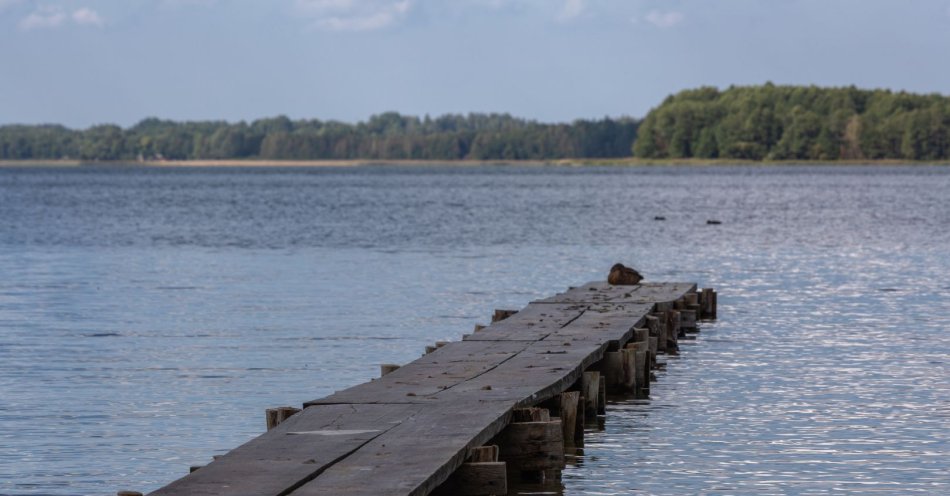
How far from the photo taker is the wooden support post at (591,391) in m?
18.0

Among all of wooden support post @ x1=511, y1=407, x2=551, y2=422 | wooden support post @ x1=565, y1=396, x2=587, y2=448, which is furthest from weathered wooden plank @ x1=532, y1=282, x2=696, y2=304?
wooden support post @ x1=511, y1=407, x2=551, y2=422

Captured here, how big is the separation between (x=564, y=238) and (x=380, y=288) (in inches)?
1042

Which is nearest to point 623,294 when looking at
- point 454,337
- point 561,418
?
point 454,337

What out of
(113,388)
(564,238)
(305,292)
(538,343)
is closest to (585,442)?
(538,343)

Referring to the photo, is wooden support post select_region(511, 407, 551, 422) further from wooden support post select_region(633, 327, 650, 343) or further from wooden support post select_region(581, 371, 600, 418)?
wooden support post select_region(633, 327, 650, 343)

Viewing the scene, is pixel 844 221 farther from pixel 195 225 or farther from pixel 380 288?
pixel 380 288

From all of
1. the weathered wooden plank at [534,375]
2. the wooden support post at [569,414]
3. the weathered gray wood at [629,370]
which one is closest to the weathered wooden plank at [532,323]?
the weathered wooden plank at [534,375]

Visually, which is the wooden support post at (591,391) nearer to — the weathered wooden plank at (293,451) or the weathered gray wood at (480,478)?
the weathered wooden plank at (293,451)

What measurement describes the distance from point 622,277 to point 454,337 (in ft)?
13.2

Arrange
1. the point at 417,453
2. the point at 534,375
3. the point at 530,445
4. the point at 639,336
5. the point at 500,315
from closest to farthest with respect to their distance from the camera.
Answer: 1. the point at 417,453
2. the point at 530,445
3. the point at 534,375
4. the point at 639,336
5. the point at 500,315

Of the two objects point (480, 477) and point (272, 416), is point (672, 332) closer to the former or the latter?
point (272, 416)

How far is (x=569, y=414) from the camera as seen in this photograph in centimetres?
1631

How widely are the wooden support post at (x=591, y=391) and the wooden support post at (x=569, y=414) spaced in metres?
1.53

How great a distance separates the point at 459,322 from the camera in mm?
29859
